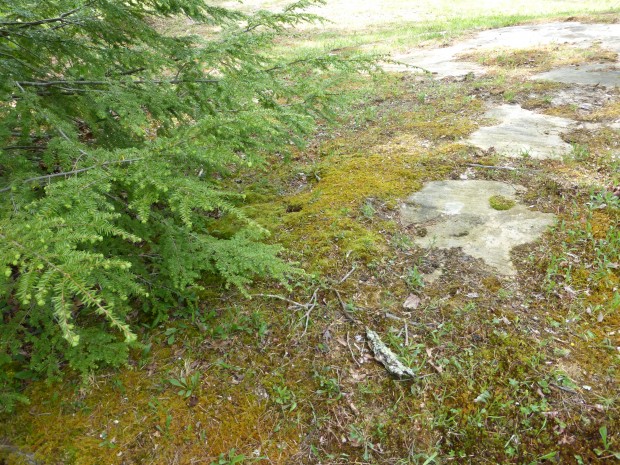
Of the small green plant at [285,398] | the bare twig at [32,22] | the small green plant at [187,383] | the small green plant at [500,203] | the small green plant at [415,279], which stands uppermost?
the bare twig at [32,22]

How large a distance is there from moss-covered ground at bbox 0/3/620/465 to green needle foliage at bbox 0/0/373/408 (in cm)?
36

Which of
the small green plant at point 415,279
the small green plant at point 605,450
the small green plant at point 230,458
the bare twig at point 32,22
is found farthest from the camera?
the small green plant at point 415,279

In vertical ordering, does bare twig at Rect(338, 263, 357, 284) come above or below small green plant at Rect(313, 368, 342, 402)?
above

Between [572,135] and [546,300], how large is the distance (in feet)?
12.7

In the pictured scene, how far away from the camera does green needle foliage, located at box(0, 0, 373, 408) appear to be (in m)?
2.45

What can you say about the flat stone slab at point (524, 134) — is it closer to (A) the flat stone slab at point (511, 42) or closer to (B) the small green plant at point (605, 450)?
(A) the flat stone slab at point (511, 42)

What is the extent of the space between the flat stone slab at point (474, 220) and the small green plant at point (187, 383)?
2.58 meters

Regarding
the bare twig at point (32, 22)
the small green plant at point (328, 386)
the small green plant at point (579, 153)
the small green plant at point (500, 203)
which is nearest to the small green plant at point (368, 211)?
the small green plant at point (500, 203)

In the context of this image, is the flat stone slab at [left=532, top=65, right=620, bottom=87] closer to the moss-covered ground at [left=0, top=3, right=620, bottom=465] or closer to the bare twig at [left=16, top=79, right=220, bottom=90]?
the moss-covered ground at [left=0, top=3, right=620, bottom=465]

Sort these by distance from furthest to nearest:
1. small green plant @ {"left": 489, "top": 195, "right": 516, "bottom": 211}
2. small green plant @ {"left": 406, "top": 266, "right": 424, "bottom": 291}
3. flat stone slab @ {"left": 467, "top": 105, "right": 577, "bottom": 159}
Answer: flat stone slab @ {"left": 467, "top": 105, "right": 577, "bottom": 159}, small green plant @ {"left": 489, "top": 195, "right": 516, "bottom": 211}, small green plant @ {"left": 406, "top": 266, "right": 424, "bottom": 291}

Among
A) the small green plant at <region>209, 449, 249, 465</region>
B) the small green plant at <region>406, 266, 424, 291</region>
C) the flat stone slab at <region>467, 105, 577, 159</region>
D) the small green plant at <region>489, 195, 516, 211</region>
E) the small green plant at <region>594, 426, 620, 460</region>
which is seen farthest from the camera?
the flat stone slab at <region>467, 105, 577, 159</region>

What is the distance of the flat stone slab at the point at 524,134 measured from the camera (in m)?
5.69

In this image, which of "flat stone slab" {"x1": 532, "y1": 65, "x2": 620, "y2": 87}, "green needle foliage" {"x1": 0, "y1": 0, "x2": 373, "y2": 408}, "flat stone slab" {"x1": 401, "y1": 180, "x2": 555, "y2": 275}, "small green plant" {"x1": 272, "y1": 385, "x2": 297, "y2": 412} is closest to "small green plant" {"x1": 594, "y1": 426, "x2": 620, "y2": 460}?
"flat stone slab" {"x1": 401, "y1": 180, "x2": 555, "y2": 275}

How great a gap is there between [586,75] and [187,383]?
10122mm
